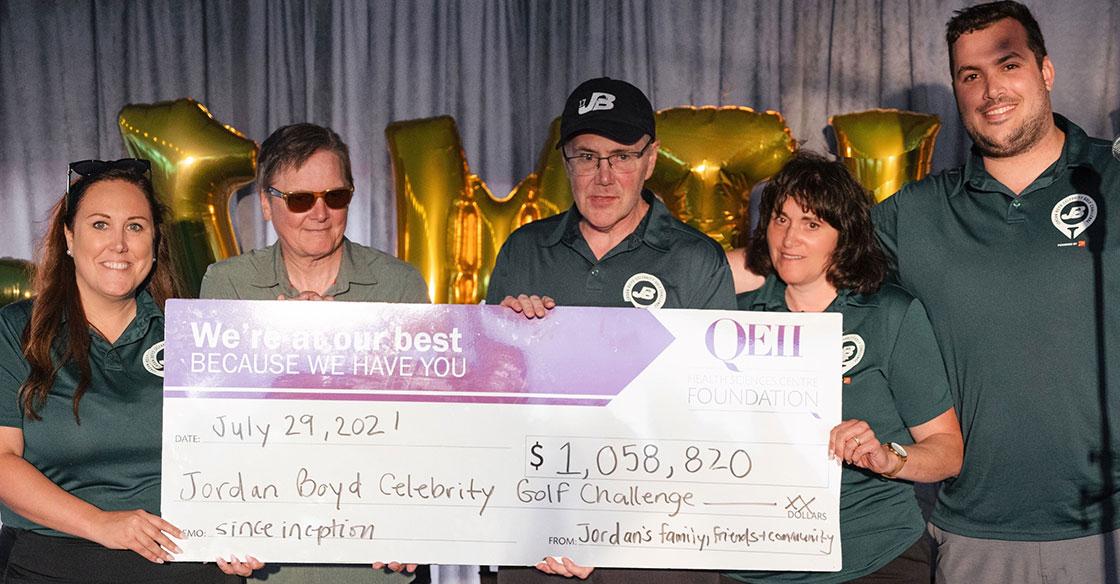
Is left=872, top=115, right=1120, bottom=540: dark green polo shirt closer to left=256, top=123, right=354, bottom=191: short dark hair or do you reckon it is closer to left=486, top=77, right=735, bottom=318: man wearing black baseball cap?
left=486, top=77, right=735, bottom=318: man wearing black baseball cap

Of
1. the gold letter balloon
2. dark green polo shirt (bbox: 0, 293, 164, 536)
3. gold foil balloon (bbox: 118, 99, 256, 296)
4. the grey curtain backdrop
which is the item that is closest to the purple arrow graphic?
dark green polo shirt (bbox: 0, 293, 164, 536)

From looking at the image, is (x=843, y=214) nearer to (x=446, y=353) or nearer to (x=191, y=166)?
(x=446, y=353)

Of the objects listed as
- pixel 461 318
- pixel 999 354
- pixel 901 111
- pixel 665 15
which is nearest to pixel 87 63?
pixel 665 15

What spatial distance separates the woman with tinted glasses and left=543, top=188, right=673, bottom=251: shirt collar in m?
0.33

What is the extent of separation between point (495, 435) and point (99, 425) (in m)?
0.79

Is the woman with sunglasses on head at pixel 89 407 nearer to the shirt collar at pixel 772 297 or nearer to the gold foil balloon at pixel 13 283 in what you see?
the shirt collar at pixel 772 297

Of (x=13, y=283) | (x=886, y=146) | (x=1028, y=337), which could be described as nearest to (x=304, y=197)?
(x=1028, y=337)

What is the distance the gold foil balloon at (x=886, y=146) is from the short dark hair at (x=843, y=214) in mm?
1144

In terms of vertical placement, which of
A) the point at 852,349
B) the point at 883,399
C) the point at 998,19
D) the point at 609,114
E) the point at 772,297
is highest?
the point at 998,19

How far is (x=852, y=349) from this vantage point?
1999mm

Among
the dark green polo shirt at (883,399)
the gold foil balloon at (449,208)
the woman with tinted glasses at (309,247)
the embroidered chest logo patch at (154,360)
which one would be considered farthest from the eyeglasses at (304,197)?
the gold foil balloon at (449,208)

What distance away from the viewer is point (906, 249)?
222 cm

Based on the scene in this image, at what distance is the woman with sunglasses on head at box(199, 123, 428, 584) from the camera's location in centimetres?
200

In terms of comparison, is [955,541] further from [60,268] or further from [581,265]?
[60,268]
